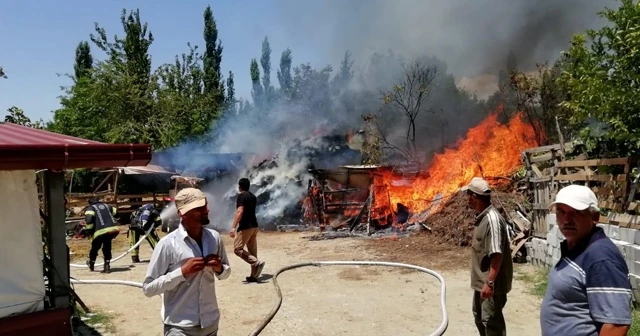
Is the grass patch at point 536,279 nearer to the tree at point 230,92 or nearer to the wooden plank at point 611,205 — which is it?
the wooden plank at point 611,205

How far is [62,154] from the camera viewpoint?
4324mm

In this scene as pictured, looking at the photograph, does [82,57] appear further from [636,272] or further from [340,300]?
[636,272]

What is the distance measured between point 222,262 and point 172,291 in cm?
46

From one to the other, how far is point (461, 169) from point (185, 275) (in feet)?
47.5

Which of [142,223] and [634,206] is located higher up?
[634,206]

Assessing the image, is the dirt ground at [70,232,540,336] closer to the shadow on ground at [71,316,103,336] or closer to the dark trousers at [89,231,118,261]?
the shadow on ground at [71,316,103,336]

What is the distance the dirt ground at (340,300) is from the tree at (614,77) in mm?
2950

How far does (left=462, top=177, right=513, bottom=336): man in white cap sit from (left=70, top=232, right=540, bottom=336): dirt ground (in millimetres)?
1664

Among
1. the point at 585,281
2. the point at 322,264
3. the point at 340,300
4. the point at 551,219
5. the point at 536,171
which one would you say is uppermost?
the point at 536,171

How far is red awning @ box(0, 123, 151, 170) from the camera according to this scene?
4.03 meters

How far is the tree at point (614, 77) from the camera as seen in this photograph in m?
6.20

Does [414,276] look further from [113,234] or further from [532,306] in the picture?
[113,234]

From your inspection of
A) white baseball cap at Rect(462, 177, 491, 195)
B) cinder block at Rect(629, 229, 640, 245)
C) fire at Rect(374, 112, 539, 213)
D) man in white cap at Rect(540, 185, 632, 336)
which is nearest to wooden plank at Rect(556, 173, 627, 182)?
cinder block at Rect(629, 229, 640, 245)

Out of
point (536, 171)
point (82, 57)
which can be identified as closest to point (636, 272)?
point (536, 171)
